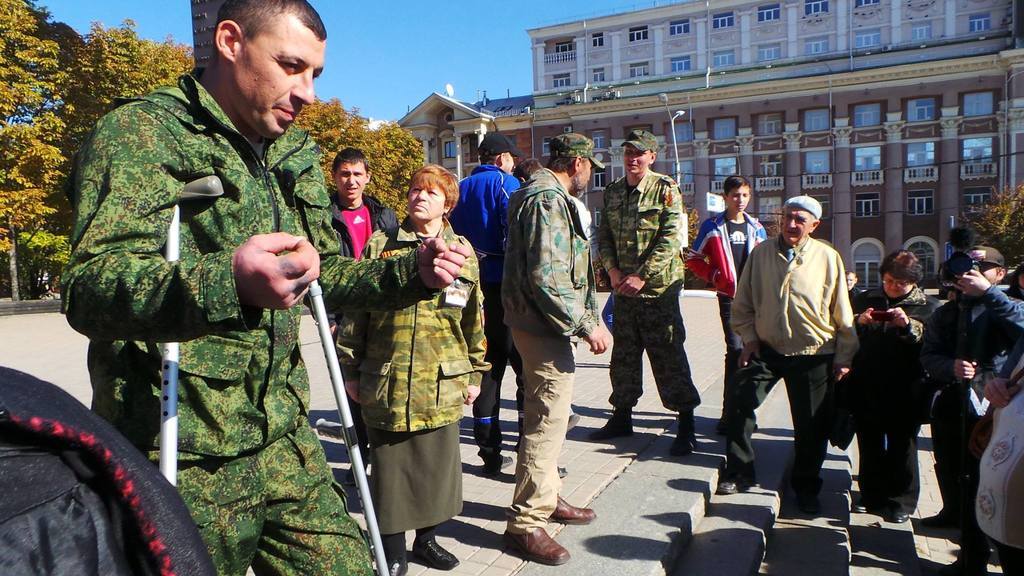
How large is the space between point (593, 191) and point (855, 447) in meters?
46.6

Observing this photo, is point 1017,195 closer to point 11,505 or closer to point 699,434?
point 699,434

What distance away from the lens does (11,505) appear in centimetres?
87

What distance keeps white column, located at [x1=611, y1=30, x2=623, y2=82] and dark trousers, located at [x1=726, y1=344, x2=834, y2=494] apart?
55894mm

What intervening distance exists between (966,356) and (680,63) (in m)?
55.8

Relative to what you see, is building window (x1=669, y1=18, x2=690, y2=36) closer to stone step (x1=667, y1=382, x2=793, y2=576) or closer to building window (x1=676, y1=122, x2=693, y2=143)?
building window (x1=676, y1=122, x2=693, y2=143)

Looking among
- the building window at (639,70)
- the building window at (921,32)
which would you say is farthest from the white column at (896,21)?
the building window at (639,70)

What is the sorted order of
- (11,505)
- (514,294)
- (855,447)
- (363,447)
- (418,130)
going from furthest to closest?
(418,130) < (855,447) < (363,447) < (514,294) < (11,505)

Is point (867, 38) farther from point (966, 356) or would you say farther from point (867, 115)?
point (966, 356)

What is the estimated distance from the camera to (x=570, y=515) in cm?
402

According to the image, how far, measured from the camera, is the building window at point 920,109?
148 ft

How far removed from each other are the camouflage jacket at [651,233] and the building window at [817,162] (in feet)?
154

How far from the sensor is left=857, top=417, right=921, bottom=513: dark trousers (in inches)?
189

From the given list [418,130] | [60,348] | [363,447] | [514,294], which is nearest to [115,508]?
[514,294]

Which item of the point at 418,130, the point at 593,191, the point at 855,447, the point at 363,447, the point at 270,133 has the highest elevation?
the point at 418,130
